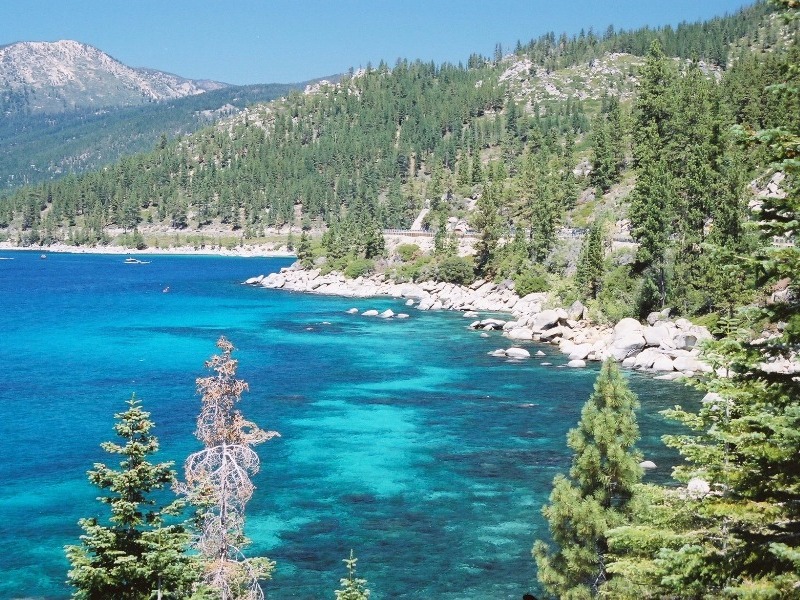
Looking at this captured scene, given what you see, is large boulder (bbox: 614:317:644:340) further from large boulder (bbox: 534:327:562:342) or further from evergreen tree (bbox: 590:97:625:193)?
evergreen tree (bbox: 590:97:625:193)

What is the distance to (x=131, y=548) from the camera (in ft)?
56.3

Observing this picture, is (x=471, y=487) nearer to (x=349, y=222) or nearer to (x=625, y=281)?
(x=625, y=281)

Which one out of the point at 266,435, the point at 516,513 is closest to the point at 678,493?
the point at 266,435

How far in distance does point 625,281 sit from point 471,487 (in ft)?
187

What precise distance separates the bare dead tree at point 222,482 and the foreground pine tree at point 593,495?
10.2 m

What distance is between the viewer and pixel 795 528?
12.5m

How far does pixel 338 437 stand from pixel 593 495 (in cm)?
3141

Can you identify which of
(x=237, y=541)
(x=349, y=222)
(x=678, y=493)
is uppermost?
(x=349, y=222)

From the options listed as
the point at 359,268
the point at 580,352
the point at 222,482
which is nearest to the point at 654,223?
the point at 580,352

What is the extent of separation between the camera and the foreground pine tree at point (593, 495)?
25.0 metres

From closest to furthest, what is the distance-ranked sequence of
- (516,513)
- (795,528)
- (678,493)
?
(795,528) → (678,493) → (516,513)

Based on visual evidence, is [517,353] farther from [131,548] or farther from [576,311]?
[131,548]

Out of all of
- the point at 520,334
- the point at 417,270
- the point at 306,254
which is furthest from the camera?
the point at 306,254

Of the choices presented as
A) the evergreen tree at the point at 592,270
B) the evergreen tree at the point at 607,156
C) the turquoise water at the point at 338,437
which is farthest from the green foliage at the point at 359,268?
the evergreen tree at the point at 592,270
